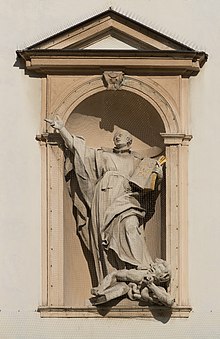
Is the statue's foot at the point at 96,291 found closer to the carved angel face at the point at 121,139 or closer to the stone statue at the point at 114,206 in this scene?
the stone statue at the point at 114,206

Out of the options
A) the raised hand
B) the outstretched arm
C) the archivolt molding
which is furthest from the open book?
the raised hand

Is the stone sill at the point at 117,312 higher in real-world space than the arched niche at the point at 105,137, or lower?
lower

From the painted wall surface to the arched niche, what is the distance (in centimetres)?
23

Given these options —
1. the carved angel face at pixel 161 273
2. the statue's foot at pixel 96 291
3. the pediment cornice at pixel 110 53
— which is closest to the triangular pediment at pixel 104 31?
the pediment cornice at pixel 110 53

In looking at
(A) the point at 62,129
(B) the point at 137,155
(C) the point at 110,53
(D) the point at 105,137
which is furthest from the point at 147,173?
(C) the point at 110,53

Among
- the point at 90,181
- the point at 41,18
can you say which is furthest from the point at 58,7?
the point at 90,181

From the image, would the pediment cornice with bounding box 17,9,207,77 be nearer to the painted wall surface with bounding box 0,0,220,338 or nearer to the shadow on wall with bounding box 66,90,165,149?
the painted wall surface with bounding box 0,0,220,338

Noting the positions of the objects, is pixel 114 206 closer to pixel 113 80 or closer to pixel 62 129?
pixel 62 129

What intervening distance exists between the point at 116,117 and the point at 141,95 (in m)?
0.31

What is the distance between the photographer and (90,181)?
1816 centimetres

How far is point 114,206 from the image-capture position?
1808 cm

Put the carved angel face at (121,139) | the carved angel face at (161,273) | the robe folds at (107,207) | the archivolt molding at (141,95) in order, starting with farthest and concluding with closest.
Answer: the carved angel face at (121,139) < the archivolt molding at (141,95) < the robe folds at (107,207) < the carved angel face at (161,273)

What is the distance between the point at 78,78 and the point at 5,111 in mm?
569

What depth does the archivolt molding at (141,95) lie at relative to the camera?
18.1m
